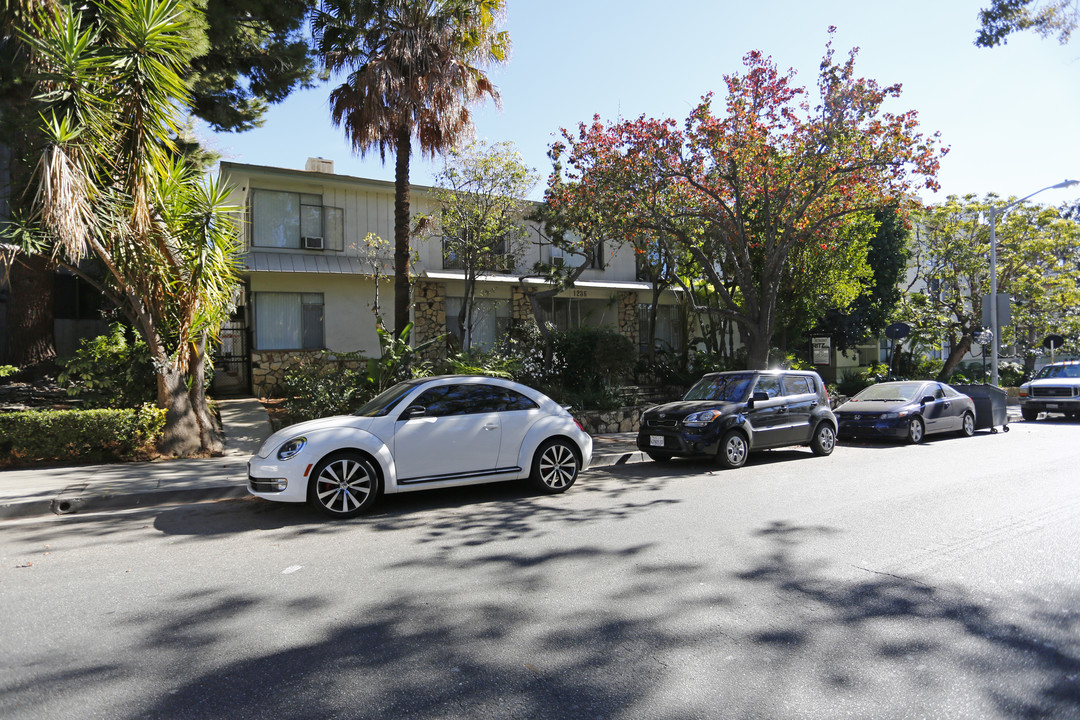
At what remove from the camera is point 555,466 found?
27.6 feet

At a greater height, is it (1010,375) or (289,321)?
(289,321)

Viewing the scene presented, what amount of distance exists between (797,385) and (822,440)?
41.9 inches

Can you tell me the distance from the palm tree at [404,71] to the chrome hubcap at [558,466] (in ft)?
21.4

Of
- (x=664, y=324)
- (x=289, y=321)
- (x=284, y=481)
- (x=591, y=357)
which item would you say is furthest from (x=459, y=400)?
(x=664, y=324)

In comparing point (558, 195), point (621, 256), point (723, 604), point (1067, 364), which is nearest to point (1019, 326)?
point (1067, 364)

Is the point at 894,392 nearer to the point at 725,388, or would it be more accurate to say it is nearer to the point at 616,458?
the point at 725,388

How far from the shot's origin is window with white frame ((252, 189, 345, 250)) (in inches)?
695

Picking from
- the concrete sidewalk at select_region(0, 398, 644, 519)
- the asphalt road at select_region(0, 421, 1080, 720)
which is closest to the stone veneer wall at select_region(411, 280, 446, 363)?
the concrete sidewalk at select_region(0, 398, 644, 519)

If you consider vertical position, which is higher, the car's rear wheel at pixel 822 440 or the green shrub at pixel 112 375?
the green shrub at pixel 112 375

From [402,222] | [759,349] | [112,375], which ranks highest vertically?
[402,222]

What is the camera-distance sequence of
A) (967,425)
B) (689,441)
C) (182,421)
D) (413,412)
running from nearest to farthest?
(413,412) → (689,441) → (182,421) → (967,425)

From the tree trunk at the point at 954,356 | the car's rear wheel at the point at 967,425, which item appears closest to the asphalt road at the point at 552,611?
the car's rear wheel at the point at 967,425

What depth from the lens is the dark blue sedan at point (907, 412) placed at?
1336 cm

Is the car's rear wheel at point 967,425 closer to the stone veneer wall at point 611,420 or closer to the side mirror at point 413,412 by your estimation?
the stone veneer wall at point 611,420
